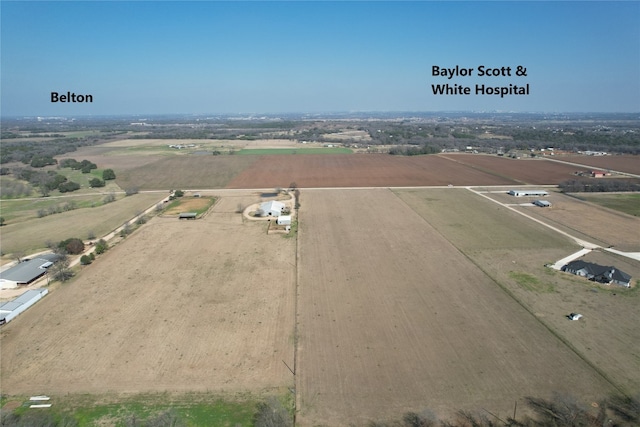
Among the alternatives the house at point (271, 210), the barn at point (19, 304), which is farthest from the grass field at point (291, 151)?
the barn at point (19, 304)

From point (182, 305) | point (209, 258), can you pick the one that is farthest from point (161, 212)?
point (182, 305)

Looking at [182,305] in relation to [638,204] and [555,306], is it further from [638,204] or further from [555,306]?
[638,204]

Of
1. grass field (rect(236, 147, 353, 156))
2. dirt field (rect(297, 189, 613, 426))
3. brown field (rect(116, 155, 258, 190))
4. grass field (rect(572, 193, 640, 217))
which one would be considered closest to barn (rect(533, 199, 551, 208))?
grass field (rect(572, 193, 640, 217))

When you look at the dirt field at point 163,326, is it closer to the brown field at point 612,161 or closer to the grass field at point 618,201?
the grass field at point 618,201

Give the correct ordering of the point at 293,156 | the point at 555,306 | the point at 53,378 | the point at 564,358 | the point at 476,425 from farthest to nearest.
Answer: the point at 293,156
the point at 555,306
the point at 564,358
the point at 53,378
the point at 476,425

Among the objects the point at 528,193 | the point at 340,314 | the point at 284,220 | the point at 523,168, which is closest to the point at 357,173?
the point at 528,193
